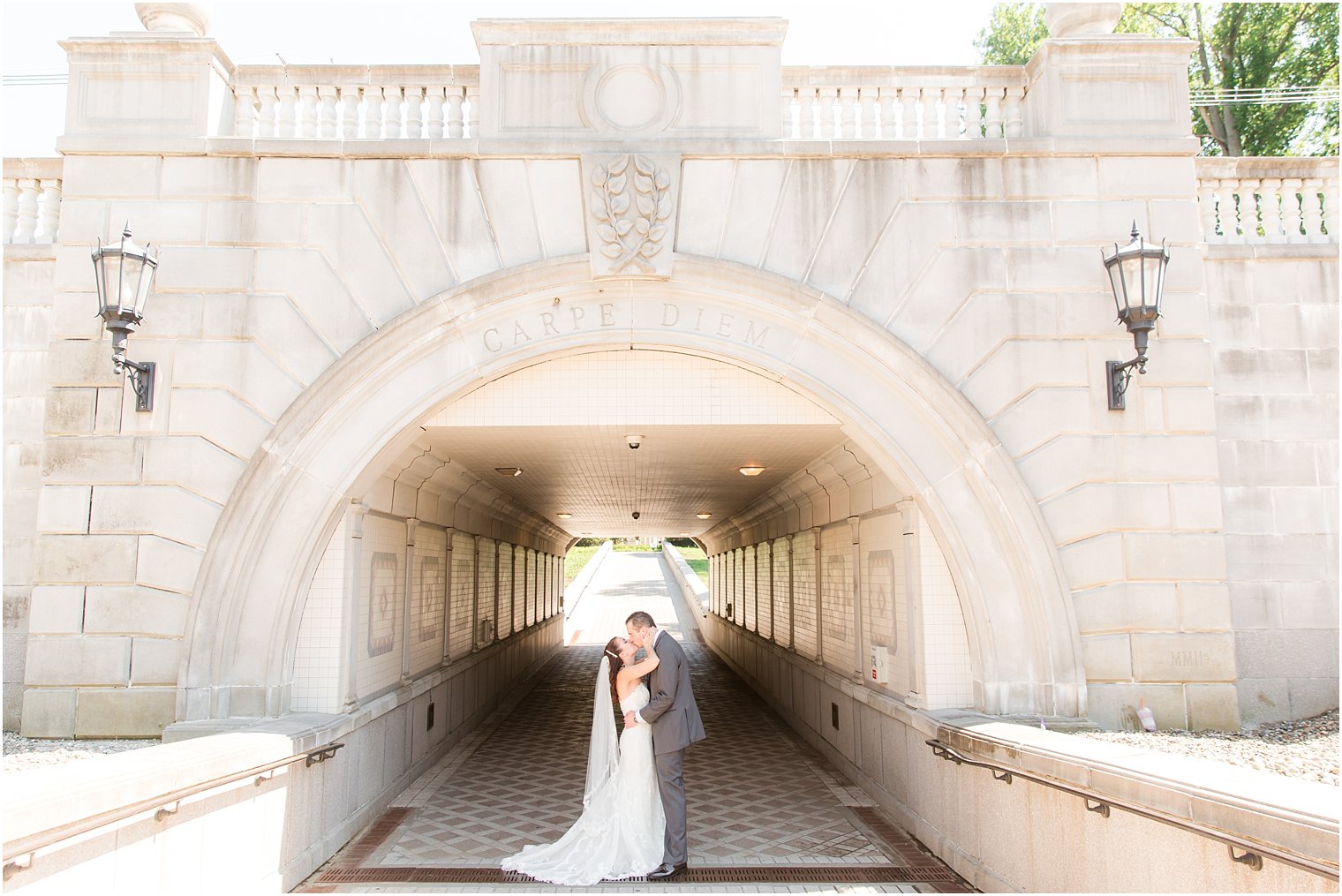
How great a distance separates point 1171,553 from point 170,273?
7785 millimetres

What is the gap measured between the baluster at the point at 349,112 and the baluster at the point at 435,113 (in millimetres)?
599

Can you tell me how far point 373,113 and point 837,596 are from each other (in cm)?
655

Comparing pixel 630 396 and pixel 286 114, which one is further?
pixel 630 396

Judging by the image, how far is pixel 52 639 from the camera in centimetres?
618

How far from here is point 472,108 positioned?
6.91 metres

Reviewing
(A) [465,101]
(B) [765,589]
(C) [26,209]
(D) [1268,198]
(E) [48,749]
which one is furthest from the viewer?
(B) [765,589]

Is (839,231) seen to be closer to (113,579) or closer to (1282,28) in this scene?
(113,579)

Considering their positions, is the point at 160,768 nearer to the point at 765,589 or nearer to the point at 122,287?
the point at 122,287

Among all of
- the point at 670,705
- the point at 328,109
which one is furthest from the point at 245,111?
the point at 670,705

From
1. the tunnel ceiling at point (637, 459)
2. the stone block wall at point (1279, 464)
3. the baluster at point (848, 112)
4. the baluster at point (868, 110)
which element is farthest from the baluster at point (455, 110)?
the stone block wall at point (1279, 464)

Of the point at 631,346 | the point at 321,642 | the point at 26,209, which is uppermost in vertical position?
the point at 26,209

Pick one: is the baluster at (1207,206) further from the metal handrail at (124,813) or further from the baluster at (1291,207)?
the metal handrail at (124,813)

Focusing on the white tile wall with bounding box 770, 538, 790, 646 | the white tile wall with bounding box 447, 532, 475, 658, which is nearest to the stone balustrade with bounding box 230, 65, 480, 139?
the white tile wall with bounding box 447, 532, 475, 658

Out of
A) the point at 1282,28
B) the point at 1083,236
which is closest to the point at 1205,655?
the point at 1083,236
